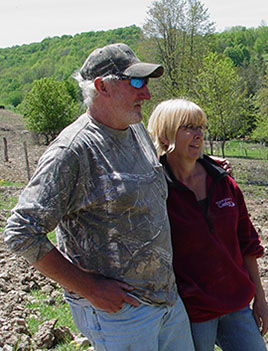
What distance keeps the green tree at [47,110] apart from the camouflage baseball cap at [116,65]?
149 ft

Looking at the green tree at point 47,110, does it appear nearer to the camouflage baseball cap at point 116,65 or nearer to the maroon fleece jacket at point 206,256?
the maroon fleece jacket at point 206,256

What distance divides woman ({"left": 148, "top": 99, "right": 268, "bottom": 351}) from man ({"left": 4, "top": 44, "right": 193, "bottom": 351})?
23 centimetres

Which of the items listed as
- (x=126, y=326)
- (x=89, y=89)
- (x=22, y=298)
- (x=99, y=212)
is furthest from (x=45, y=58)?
(x=126, y=326)

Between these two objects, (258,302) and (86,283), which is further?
(258,302)

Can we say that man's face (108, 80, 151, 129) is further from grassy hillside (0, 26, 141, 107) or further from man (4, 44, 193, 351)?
grassy hillside (0, 26, 141, 107)

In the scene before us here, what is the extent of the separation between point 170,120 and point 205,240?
707 mm

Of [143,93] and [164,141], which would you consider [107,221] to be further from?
[164,141]

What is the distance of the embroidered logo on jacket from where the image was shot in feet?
9.24

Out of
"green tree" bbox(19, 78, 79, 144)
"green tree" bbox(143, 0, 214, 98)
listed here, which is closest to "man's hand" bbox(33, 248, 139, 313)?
"green tree" bbox(143, 0, 214, 98)

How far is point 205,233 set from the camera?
2713mm

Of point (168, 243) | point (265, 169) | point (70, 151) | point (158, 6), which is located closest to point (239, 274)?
point (168, 243)

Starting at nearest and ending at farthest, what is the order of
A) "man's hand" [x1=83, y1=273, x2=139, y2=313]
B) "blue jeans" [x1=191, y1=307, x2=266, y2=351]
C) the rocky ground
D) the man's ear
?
1. "man's hand" [x1=83, y1=273, x2=139, y2=313]
2. the man's ear
3. "blue jeans" [x1=191, y1=307, x2=266, y2=351]
4. the rocky ground

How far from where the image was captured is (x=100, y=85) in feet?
7.88

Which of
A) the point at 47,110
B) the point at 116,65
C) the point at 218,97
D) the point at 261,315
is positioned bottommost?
the point at 47,110
